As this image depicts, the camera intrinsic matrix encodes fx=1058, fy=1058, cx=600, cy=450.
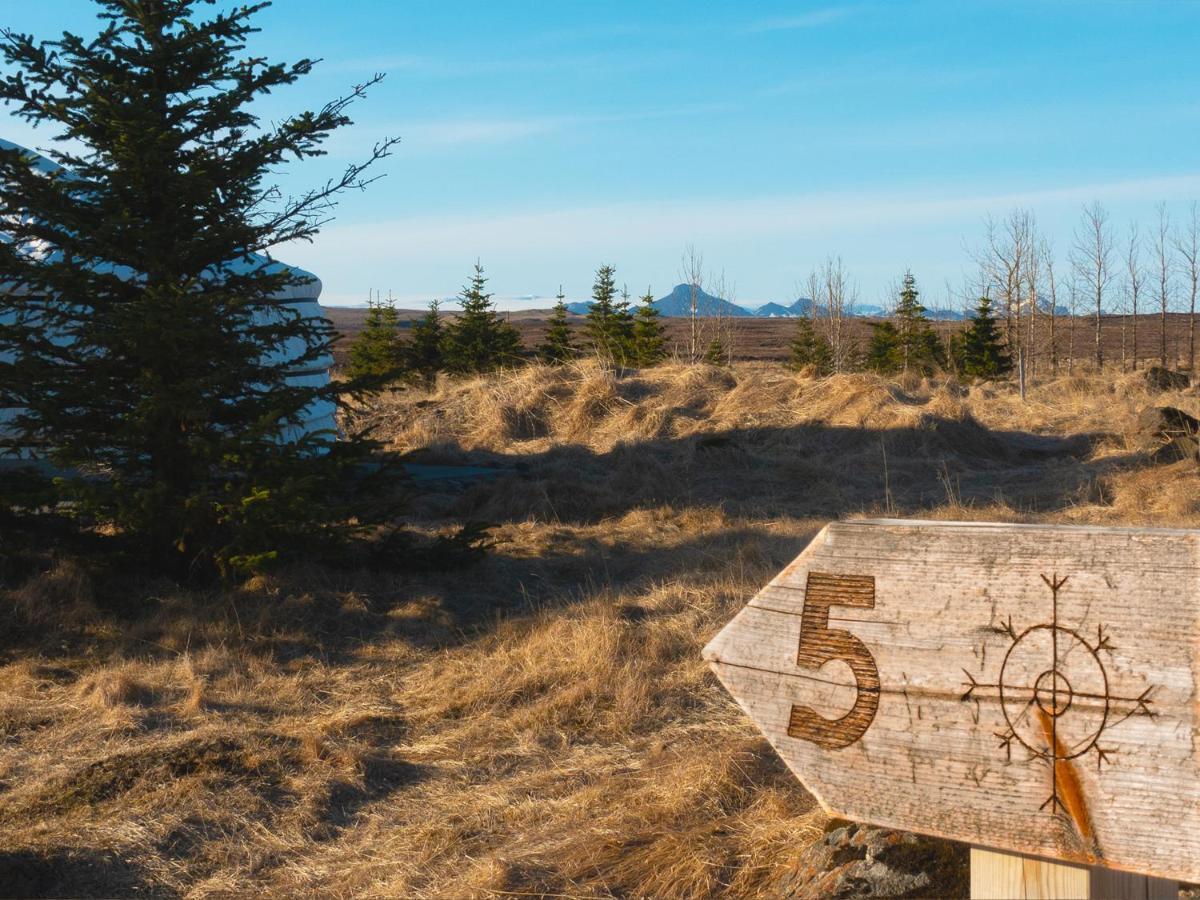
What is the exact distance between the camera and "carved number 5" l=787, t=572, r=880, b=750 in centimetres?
156

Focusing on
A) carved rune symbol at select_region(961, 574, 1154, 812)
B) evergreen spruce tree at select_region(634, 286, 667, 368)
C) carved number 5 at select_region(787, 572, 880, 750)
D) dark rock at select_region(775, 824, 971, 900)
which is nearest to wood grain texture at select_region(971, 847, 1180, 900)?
carved rune symbol at select_region(961, 574, 1154, 812)

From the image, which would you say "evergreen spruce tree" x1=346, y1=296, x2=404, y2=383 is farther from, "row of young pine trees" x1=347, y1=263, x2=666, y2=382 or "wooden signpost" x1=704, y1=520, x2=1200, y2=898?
"wooden signpost" x1=704, y1=520, x2=1200, y2=898

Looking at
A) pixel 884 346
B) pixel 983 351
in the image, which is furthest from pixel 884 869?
pixel 884 346

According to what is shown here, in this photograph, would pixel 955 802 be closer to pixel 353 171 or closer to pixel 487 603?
pixel 487 603

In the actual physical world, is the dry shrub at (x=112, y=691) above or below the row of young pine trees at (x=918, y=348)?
below

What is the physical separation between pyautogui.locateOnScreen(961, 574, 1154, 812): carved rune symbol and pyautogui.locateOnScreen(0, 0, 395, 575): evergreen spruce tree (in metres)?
5.72

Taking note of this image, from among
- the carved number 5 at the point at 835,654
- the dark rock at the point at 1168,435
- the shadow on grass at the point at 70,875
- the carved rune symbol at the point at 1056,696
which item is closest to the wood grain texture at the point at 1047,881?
the carved rune symbol at the point at 1056,696

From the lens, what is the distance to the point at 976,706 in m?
1.47

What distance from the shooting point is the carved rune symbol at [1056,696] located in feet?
4.56

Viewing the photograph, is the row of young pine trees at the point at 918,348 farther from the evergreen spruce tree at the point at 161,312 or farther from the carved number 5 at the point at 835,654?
the carved number 5 at the point at 835,654

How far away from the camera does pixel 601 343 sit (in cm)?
3198

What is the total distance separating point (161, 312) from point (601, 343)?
25.6 metres

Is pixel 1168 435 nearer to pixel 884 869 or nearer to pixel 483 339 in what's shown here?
pixel 884 869

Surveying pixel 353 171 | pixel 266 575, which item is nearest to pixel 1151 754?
pixel 266 575
